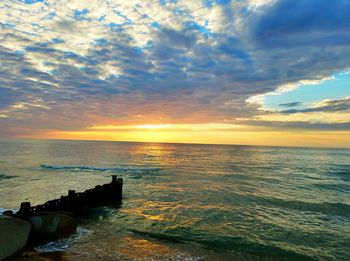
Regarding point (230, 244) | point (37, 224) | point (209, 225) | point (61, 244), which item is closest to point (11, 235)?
point (37, 224)

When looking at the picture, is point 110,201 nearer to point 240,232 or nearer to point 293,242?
point 240,232

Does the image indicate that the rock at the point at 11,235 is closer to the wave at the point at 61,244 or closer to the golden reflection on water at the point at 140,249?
the wave at the point at 61,244

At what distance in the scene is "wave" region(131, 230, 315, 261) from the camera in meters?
12.5

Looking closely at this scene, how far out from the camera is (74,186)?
3028 centimetres

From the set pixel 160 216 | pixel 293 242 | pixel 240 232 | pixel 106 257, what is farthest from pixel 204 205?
pixel 106 257

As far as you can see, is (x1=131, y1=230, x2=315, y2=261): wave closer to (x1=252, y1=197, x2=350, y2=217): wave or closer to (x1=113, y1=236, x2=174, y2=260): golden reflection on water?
(x1=113, y1=236, x2=174, y2=260): golden reflection on water

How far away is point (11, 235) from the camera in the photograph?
31.9 ft

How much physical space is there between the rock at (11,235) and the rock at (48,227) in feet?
3.33

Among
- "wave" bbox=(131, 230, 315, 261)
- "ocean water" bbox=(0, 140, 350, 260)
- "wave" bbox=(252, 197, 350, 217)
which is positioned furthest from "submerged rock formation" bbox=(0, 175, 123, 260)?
"wave" bbox=(252, 197, 350, 217)

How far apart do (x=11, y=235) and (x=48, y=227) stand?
2.18 meters

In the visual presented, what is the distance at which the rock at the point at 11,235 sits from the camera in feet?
30.7

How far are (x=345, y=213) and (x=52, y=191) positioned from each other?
25.2 m

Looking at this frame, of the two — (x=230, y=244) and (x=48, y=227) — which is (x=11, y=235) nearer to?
(x=48, y=227)

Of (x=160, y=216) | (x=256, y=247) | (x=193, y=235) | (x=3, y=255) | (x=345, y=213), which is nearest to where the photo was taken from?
(x=3, y=255)
